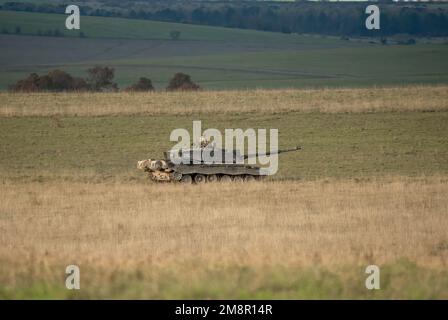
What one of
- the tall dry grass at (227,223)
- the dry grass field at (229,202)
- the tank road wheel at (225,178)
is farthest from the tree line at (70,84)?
the tall dry grass at (227,223)

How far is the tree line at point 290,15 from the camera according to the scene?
163 metres

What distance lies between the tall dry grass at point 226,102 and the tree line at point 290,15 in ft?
361

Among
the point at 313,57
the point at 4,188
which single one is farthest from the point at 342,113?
the point at 313,57

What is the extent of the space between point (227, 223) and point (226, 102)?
91.1ft

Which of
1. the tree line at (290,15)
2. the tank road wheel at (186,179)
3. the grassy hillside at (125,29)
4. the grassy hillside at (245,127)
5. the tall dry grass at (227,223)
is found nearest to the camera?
the tall dry grass at (227,223)

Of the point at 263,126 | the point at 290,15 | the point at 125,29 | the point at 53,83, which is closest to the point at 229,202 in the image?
the point at 263,126

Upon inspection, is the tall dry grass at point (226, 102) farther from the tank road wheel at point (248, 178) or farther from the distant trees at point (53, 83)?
the distant trees at point (53, 83)

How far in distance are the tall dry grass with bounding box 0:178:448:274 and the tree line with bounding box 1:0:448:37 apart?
134855 millimetres

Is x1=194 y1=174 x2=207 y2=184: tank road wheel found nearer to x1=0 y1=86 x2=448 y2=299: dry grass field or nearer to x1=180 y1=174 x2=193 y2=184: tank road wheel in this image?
x1=180 y1=174 x2=193 y2=184: tank road wheel

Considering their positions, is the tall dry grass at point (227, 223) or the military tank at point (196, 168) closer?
the tall dry grass at point (227, 223)

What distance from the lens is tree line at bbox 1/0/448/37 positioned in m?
163

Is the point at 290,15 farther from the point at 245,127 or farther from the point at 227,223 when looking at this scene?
the point at 227,223

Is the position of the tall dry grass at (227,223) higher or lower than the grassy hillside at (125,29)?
lower
